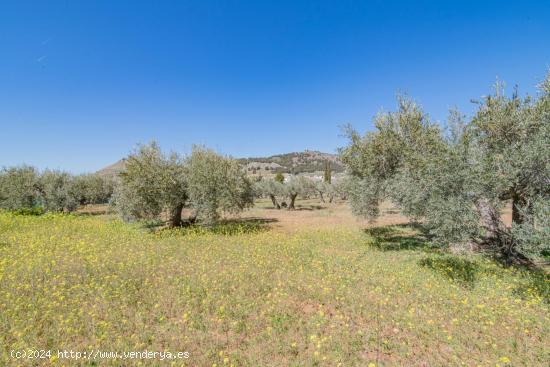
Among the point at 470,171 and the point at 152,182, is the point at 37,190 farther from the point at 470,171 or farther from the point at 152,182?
the point at 470,171

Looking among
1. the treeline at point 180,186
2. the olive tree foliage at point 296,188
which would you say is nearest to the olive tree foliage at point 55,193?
the treeline at point 180,186

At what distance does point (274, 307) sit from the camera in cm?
747

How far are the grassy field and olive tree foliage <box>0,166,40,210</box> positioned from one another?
25.8 metres

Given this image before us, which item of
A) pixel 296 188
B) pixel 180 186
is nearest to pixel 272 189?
pixel 296 188

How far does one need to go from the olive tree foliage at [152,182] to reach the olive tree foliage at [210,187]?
3.48 feet

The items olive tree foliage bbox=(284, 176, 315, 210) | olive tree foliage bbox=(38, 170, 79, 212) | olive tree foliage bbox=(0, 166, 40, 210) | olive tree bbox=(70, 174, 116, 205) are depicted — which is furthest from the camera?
olive tree foliage bbox=(284, 176, 315, 210)

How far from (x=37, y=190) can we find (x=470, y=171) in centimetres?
4569

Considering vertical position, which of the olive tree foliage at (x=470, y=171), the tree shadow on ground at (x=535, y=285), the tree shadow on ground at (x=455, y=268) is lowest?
the tree shadow on ground at (x=535, y=285)

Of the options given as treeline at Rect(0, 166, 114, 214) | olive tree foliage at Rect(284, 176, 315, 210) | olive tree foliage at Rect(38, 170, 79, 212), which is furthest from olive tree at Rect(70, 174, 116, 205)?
olive tree foliage at Rect(284, 176, 315, 210)

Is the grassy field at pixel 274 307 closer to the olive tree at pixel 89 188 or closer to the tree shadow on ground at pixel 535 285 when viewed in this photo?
the tree shadow on ground at pixel 535 285

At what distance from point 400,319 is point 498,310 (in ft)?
9.45

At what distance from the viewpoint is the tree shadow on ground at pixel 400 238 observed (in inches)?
575

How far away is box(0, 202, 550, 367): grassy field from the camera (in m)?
5.63

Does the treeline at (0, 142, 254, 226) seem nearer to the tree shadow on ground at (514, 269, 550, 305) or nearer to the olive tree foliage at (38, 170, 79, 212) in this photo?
the tree shadow on ground at (514, 269, 550, 305)
